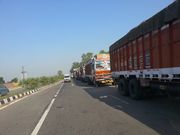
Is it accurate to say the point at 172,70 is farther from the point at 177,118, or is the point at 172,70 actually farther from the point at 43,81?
the point at 43,81

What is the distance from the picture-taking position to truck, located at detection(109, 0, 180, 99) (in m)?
12.6

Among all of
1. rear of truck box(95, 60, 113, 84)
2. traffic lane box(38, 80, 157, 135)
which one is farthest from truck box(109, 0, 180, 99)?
rear of truck box(95, 60, 113, 84)

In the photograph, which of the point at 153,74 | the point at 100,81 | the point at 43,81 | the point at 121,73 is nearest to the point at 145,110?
the point at 153,74

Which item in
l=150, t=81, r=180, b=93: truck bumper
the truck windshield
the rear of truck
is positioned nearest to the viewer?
l=150, t=81, r=180, b=93: truck bumper

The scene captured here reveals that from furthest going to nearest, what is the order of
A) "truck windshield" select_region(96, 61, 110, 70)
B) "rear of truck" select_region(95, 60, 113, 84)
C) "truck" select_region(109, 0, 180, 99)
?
"truck windshield" select_region(96, 61, 110, 70) → "rear of truck" select_region(95, 60, 113, 84) → "truck" select_region(109, 0, 180, 99)

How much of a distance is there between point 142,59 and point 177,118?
5590 mm

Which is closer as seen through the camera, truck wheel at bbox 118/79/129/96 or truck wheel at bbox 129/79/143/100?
truck wheel at bbox 129/79/143/100

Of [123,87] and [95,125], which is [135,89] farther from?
[95,125]

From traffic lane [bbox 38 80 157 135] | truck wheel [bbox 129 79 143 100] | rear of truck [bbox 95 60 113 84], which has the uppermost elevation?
rear of truck [bbox 95 60 113 84]

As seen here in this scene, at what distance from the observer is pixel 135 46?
1855 centimetres

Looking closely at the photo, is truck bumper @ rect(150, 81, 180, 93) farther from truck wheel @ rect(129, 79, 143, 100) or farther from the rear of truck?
the rear of truck

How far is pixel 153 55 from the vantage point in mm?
15180

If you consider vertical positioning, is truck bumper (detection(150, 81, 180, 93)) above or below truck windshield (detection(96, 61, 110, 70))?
below

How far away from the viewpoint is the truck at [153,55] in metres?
12.6
